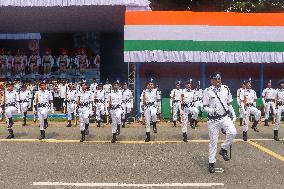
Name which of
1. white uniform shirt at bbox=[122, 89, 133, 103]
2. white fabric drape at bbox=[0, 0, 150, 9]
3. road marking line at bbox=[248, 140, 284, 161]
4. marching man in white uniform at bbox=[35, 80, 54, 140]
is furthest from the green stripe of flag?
road marking line at bbox=[248, 140, 284, 161]

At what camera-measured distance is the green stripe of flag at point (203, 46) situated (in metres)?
23.4

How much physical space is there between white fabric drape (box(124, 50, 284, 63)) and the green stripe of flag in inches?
8.6

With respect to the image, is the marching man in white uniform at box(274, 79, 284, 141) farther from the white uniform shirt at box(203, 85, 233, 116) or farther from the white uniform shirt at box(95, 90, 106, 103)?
the white uniform shirt at box(95, 90, 106, 103)

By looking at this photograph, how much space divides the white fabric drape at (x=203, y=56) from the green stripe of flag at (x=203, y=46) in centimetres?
22

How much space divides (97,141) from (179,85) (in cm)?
602

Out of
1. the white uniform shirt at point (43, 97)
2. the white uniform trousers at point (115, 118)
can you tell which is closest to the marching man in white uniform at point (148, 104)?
the white uniform trousers at point (115, 118)

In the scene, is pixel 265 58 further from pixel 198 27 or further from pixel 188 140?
pixel 188 140

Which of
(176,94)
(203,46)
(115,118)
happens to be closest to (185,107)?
(115,118)

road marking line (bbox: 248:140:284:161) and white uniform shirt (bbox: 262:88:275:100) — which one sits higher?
white uniform shirt (bbox: 262:88:275:100)

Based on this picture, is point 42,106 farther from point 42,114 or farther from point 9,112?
point 9,112

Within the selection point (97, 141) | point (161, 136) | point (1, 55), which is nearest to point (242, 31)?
point (161, 136)

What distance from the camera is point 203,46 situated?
23.6 meters

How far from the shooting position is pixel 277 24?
2389 cm

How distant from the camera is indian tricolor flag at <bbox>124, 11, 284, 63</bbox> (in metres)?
23.4
